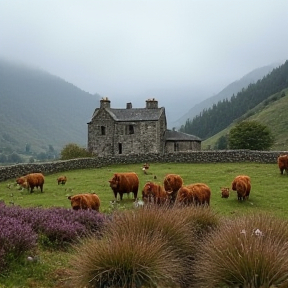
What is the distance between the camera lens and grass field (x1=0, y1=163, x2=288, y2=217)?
1884cm

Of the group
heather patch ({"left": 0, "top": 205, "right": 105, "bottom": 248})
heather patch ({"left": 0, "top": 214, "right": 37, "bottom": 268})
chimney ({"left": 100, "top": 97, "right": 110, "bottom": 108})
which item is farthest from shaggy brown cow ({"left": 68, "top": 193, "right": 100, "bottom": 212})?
chimney ({"left": 100, "top": 97, "right": 110, "bottom": 108})

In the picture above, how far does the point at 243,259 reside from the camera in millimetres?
6508

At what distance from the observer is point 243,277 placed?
21.0ft

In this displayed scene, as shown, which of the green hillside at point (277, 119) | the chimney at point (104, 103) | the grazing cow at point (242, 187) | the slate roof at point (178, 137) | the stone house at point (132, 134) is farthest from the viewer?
the green hillside at point (277, 119)

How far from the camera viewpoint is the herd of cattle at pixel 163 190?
1443cm

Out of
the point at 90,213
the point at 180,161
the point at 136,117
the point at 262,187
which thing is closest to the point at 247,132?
the point at 136,117

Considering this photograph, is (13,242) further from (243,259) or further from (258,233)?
(258,233)

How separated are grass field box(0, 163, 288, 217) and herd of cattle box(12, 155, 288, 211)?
0.47m

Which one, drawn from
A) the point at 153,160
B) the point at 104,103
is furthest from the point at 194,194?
the point at 104,103

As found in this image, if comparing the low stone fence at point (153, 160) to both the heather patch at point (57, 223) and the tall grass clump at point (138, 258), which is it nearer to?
the heather patch at point (57, 223)

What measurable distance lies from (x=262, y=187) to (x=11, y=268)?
1862 centimetres

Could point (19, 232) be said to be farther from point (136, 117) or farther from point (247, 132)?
point (247, 132)

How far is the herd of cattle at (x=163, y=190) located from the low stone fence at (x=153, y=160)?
309 inches

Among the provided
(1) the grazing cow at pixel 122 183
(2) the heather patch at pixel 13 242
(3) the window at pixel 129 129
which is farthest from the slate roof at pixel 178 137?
(2) the heather patch at pixel 13 242
